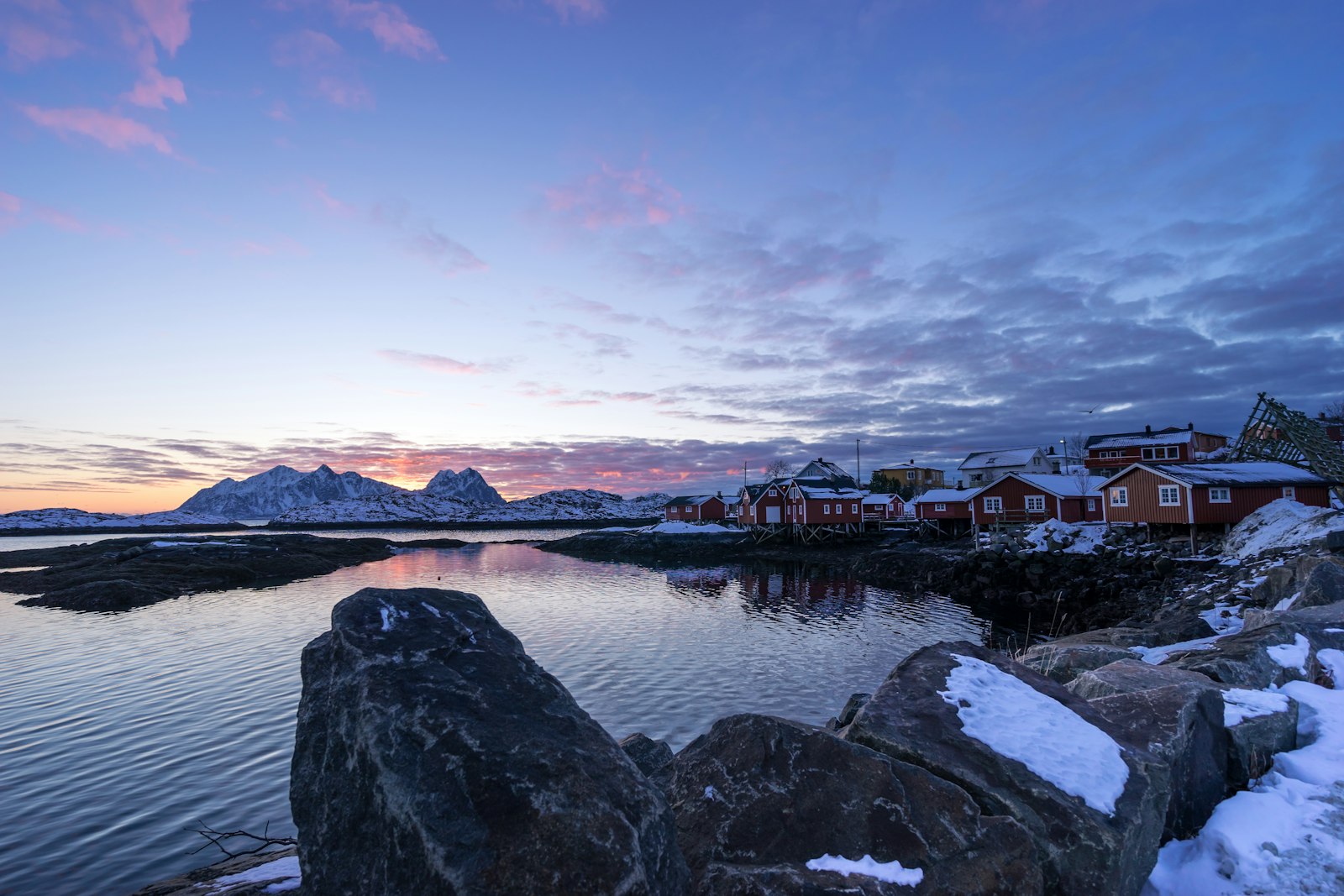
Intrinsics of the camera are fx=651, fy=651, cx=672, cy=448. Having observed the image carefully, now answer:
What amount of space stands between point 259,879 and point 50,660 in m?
22.5

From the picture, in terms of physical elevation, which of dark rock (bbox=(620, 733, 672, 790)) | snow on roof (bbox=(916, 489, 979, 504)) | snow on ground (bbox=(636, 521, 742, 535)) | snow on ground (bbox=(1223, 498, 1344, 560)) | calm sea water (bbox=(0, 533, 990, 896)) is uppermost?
snow on roof (bbox=(916, 489, 979, 504))

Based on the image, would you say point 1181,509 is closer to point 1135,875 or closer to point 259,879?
point 1135,875

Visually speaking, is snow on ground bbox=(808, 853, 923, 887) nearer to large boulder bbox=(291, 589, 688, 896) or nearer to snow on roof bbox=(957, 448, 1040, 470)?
large boulder bbox=(291, 589, 688, 896)

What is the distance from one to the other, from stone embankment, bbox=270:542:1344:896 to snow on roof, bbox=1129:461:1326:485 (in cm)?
3810

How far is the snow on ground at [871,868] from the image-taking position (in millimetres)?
4145

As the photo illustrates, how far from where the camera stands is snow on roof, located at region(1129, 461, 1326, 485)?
36.3 metres

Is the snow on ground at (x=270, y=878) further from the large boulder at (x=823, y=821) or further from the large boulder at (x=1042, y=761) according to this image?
the large boulder at (x=1042, y=761)

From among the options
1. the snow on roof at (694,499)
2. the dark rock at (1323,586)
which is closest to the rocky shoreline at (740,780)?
the dark rock at (1323,586)

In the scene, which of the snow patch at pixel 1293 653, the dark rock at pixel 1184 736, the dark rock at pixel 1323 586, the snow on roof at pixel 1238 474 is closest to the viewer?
the dark rock at pixel 1184 736

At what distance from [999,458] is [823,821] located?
90678 mm

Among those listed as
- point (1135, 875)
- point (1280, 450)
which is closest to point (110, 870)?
point (1135, 875)

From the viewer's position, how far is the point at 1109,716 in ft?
21.0

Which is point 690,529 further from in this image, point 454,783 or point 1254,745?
point 454,783

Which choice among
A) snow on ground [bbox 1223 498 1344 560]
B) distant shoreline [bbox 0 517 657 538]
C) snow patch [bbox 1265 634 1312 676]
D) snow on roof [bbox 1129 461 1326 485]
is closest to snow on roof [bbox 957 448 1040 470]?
snow on roof [bbox 1129 461 1326 485]
